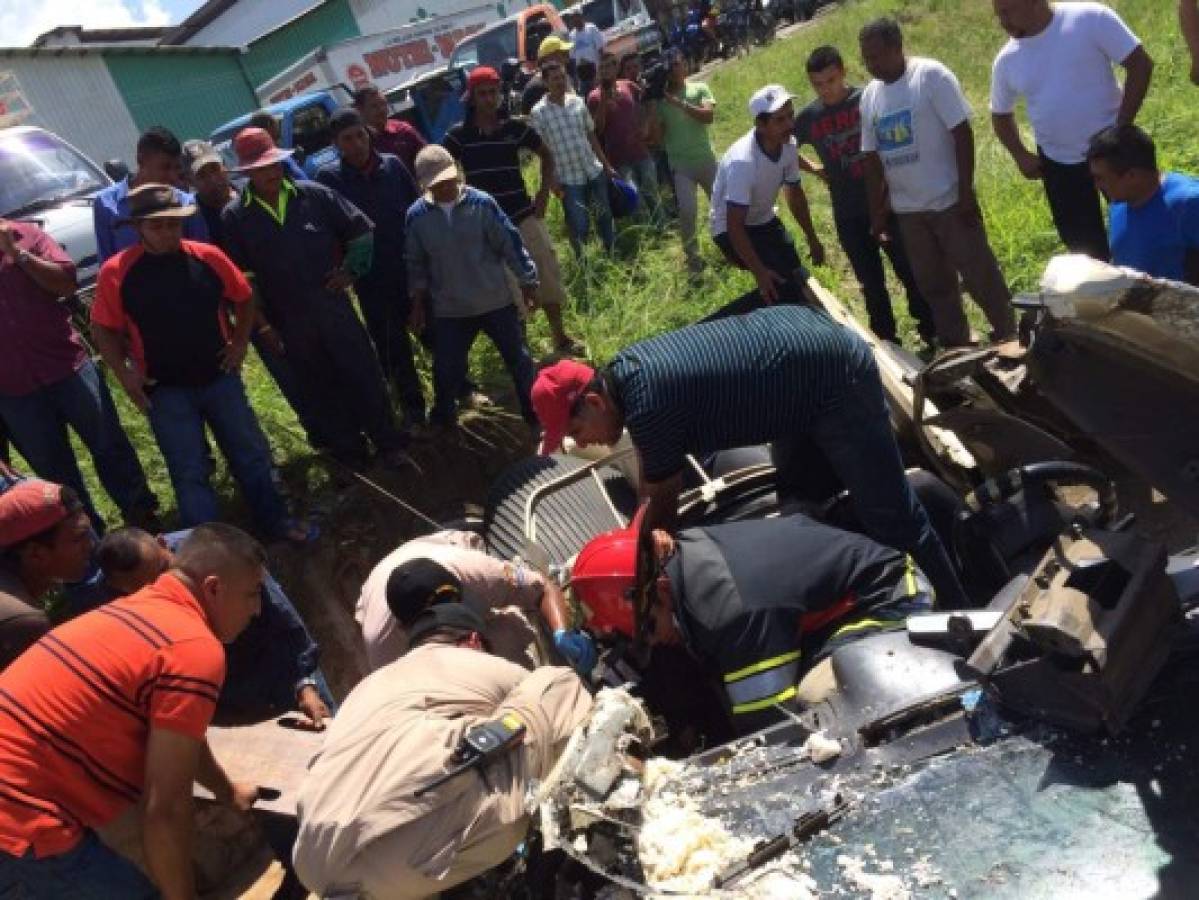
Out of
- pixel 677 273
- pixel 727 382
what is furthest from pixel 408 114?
pixel 727 382

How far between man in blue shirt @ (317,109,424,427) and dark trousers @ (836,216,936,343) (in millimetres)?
2476

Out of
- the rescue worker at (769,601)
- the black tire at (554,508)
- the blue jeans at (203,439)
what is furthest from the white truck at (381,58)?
the rescue worker at (769,601)

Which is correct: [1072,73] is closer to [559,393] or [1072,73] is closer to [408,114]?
[559,393]

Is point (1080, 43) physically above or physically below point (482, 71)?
below

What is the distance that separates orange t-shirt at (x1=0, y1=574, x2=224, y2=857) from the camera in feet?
8.74

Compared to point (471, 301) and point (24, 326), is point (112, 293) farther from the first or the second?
point (471, 301)

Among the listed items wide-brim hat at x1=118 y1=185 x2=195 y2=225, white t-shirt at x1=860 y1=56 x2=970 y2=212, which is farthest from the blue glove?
white t-shirt at x1=860 y1=56 x2=970 y2=212

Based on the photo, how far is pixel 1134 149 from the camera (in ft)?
12.8

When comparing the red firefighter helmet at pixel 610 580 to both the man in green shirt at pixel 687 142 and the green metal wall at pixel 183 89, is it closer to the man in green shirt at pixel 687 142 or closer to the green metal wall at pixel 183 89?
the man in green shirt at pixel 687 142

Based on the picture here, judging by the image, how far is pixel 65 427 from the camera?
512 cm

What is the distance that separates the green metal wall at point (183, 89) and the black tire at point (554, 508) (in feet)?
70.3

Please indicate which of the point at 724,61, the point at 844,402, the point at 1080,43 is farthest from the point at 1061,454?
the point at 724,61

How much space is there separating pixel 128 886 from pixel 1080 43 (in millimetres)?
4876

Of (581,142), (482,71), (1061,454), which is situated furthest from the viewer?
(581,142)
